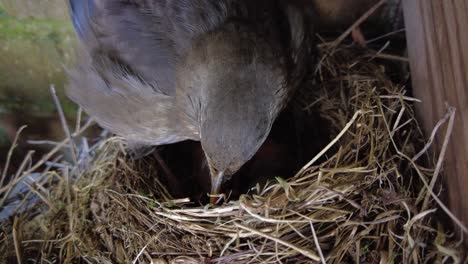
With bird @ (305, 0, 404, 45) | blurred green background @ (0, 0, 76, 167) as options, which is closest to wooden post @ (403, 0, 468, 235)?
bird @ (305, 0, 404, 45)

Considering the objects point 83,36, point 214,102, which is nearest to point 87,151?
point 83,36

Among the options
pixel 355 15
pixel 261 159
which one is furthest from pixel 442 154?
pixel 355 15

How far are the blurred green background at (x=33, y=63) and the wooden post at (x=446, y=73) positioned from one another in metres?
1.12

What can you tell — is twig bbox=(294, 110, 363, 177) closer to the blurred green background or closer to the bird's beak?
the bird's beak

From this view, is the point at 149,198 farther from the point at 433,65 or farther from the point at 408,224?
the point at 433,65

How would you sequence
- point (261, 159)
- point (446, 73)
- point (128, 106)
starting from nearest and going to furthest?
1. point (446, 73)
2. point (128, 106)
3. point (261, 159)

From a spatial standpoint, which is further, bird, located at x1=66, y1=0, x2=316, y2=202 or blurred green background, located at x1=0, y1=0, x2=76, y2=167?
blurred green background, located at x1=0, y1=0, x2=76, y2=167

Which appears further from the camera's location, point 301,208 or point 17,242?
point 17,242

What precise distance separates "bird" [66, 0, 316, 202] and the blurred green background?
0.71 feet

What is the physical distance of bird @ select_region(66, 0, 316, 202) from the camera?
1.28 m

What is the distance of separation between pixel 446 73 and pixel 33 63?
1370mm

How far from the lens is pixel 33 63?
181cm

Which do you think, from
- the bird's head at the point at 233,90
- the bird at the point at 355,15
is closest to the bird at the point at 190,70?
the bird's head at the point at 233,90

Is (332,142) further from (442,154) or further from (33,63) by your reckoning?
(33,63)
